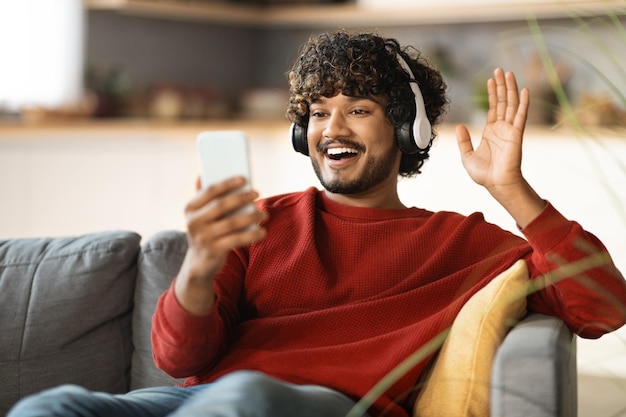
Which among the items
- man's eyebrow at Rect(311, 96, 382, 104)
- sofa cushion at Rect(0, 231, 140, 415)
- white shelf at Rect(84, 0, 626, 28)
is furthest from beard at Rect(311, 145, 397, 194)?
white shelf at Rect(84, 0, 626, 28)

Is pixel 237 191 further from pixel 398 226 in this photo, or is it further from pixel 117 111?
pixel 117 111

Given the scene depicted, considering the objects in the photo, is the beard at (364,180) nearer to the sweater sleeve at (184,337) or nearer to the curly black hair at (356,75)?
the curly black hair at (356,75)

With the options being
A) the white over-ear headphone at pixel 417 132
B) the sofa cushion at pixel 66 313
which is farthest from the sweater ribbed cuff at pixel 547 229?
the sofa cushion at pixel 66 313

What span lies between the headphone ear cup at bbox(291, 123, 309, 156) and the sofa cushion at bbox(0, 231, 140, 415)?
0.48 meters

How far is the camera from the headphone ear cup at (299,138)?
1957mm

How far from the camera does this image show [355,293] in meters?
1.78

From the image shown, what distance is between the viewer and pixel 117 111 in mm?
4410

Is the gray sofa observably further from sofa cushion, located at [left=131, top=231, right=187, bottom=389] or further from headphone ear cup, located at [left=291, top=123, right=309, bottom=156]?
headphone ear cup, located at [left=291, top=123, right=309, bottom=156]

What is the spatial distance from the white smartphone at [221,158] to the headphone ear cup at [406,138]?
50cm

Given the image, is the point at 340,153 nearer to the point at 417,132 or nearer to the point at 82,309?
the point at 417,132

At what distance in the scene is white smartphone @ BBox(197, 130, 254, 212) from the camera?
1451mm

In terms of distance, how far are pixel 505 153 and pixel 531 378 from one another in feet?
1.43

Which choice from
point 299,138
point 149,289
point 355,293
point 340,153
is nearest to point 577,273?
point 355,293

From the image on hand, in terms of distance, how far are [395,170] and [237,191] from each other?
0.62 meters
